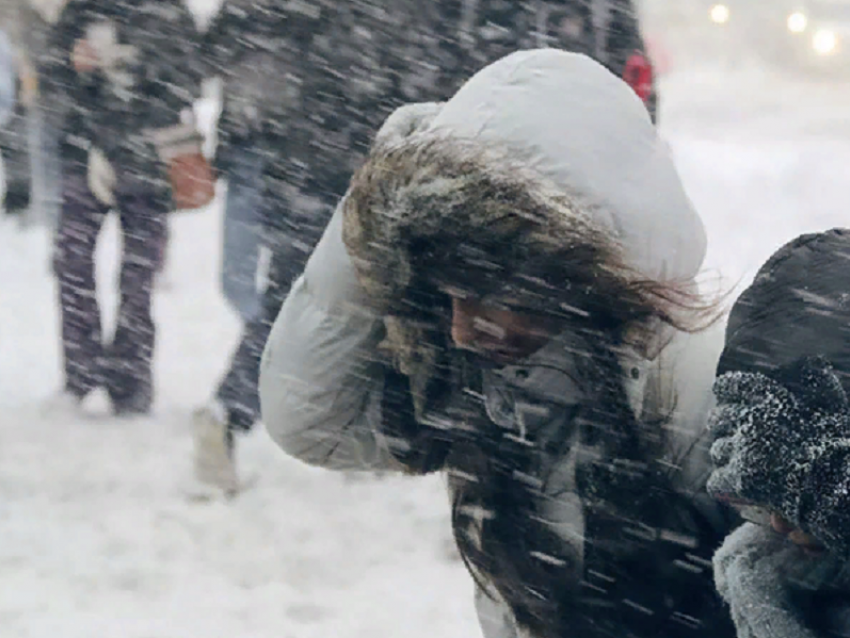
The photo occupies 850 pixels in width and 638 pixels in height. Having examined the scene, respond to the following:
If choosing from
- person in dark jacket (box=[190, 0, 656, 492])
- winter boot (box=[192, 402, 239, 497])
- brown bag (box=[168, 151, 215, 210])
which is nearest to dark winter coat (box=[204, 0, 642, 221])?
person in dark jacket (box=[190, 0, 656, 492])

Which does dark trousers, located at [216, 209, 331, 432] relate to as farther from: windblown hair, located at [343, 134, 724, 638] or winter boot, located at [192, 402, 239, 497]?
windblown hair, located at [343, 134, 724, 638]

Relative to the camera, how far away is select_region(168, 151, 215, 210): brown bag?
14.1 feet

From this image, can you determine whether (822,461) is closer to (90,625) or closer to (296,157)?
(90,625)

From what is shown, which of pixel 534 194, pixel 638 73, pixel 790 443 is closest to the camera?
pixel 790 443

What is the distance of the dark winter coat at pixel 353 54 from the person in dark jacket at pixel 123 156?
457 millimetres

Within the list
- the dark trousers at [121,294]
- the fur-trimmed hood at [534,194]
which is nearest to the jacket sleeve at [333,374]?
the fur-trimmed hood at [534,194]

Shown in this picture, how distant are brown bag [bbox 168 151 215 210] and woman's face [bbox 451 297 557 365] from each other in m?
2.79

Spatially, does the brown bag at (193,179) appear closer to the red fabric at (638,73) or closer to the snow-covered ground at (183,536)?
the snow-covered ground at (183,536)

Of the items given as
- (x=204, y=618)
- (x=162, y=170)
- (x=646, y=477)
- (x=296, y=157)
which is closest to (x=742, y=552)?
(x=646, y=477)

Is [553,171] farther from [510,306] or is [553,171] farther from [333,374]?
[333,374]

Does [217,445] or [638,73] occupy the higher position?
[638,73]

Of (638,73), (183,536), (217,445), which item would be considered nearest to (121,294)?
(217,445)

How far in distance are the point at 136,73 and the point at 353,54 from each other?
3.64ft

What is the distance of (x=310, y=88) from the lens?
3.76 m
